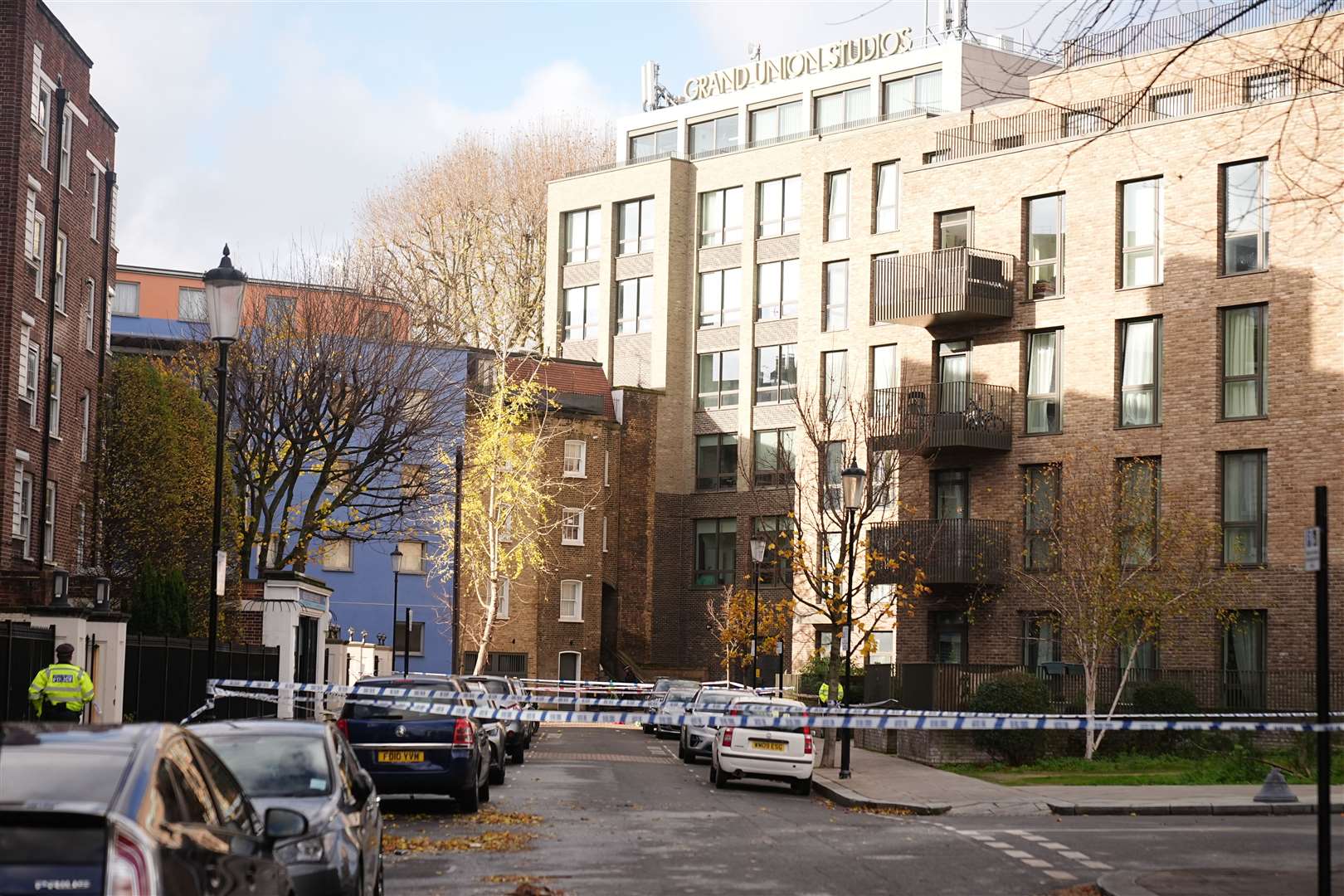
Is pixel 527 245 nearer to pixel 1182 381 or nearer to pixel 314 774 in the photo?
pixel 1182 381

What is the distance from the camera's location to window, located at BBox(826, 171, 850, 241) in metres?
62.9

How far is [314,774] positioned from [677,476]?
57.3 m

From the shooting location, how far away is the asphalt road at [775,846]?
14.8 m

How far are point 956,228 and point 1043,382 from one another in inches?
205

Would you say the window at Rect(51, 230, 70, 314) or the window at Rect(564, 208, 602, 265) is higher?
the window at Rect(564, 208, 602, 265)

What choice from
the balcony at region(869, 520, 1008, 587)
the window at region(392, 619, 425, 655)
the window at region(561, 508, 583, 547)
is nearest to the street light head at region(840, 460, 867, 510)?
the balcony at region(869, 520, 1008, 587)

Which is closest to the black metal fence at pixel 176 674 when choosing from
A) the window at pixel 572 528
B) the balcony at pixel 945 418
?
the balcony at pixel 945 418

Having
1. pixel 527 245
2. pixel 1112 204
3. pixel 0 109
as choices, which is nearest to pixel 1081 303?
pixel 1112 204

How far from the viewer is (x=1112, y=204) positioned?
44.2 meters

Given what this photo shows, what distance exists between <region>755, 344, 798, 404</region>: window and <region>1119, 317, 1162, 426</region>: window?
2192 centimetres

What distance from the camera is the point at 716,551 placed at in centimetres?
6756

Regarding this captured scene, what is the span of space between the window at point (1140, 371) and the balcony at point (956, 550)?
444 centimetres

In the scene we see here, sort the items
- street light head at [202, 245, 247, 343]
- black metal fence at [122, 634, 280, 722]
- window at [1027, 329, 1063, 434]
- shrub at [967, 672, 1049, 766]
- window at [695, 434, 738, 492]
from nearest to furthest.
→ street light head at [202, 245, 247, 343]
black metal fence at [122, 634, 280, 722]
shrub at [967, 672, 1049, 766]
window at [1027, 329, 1063, 434]
window at [695, 434, 738, 492]

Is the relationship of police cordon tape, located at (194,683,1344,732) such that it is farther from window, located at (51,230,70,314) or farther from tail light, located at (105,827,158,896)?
tail light, located at (105,827,158,896)
